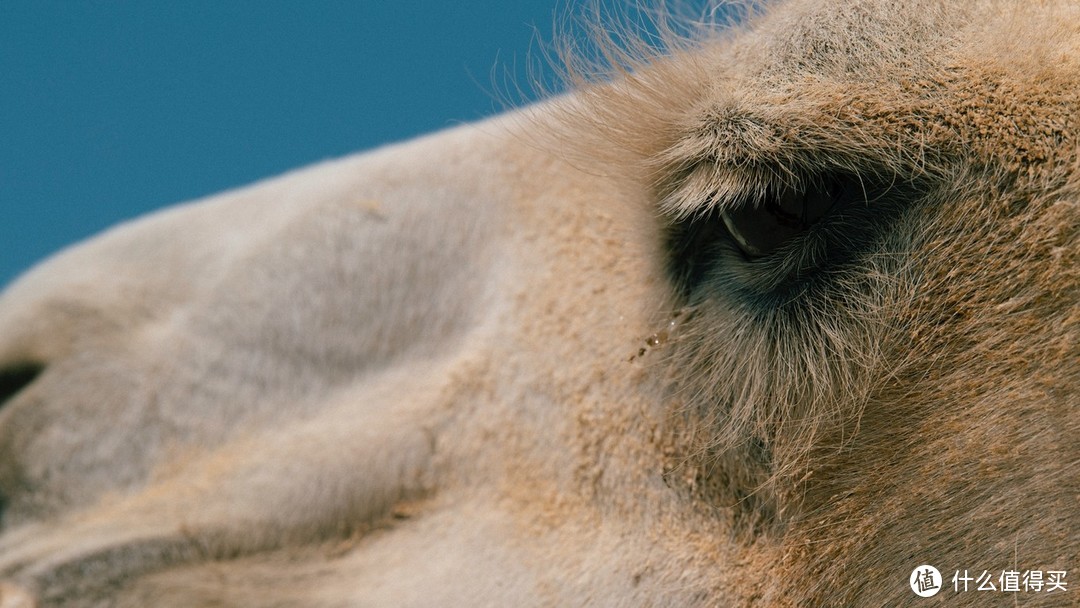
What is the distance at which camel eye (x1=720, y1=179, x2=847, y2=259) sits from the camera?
1.57 metres

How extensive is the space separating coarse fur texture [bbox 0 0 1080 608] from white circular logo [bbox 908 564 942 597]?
11 millimetres

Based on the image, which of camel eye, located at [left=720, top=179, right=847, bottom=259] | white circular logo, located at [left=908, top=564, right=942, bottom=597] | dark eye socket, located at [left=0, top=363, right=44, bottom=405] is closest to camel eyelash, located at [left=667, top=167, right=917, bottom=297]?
camel eye, located at [left=720, top=179, right=847, bottom=259]

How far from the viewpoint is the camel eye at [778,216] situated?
1.57 metres

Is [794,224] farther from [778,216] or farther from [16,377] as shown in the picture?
Result: [16,377]

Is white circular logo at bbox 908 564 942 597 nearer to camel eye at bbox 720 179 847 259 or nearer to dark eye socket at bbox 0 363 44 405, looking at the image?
camel eye at bbox 720 179 847 259

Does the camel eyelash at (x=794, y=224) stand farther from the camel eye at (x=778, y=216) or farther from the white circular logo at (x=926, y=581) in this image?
the white circular logo at (x=926, y=581)

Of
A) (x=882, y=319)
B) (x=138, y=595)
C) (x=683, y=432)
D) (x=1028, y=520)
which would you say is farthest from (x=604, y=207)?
(x=138, y=595)

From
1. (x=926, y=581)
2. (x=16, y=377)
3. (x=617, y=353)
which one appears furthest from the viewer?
(x=16, y=377)

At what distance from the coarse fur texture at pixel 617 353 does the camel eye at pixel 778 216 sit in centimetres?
1

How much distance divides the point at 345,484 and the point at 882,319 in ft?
3.24

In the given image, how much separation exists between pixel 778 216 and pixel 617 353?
40cm

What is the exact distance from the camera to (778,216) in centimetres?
160

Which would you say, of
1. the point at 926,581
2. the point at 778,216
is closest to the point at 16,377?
the point at 778,216

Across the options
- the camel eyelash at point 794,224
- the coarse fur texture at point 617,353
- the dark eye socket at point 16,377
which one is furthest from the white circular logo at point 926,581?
the dark eye socket at point 16,377
